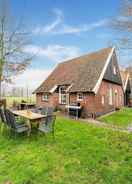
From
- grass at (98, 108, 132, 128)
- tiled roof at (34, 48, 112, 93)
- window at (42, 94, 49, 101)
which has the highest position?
tiled roof at (34, 48, 112, 93)

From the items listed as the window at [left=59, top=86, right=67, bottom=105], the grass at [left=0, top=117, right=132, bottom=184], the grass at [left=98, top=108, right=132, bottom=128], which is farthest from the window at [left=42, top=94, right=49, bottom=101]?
the grass at [left=0, top=117, right=132, bottom=184]

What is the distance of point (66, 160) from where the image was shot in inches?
201

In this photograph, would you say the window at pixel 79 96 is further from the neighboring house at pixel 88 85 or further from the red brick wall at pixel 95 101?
the red brick wall at pixel 95 101

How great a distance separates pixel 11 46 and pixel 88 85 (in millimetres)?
8571

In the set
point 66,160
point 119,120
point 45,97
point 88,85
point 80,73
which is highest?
point 80,73

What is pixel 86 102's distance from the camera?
15500mm

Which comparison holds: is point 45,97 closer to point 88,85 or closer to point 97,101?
point 88,85

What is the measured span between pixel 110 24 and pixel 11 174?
414 inches

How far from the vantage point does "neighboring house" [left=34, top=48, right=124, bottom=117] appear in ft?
50.8

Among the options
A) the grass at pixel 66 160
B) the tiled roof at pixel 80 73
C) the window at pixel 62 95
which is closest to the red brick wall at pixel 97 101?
the tiled roof at pixel 80 73

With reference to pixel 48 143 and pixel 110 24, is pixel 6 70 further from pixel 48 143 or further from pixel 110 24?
pixel 48 143

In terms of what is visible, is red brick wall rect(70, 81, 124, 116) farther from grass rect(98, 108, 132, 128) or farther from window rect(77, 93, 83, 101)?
grass rect(98, 108, 132, 128)

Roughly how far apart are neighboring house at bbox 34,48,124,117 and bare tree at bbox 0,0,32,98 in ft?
14.1

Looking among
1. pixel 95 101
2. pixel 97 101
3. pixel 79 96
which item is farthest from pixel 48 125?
pixel 79 96
